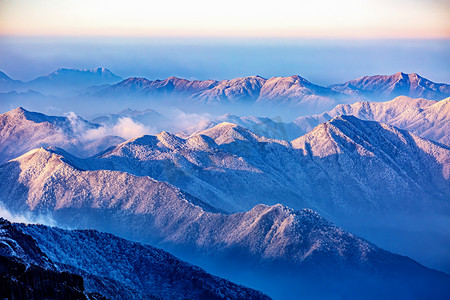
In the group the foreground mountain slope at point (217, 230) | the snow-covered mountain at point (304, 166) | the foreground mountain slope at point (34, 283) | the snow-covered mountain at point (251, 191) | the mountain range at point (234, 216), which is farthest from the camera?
the snow-covered mountain at point (304, 166)

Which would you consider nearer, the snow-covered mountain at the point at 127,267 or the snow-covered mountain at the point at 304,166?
the snow-covered mountain at the point at 127,267

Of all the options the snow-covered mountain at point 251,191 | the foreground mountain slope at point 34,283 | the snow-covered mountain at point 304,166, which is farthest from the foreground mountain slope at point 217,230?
the foreground mountain slope at point 34,283

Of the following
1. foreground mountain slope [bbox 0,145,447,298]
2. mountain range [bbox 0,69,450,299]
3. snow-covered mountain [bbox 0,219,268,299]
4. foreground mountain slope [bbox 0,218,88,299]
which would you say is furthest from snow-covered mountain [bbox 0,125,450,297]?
foreground mountain slope [bbox 0,218,88,299]

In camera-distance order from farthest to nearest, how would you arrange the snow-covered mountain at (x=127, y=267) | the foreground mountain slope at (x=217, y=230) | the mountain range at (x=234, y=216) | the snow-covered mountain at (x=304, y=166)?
1. the snow-covered mountain at (x=304, y=166)
2. the foreground mountain slope at (x=217, y=230)
3. the mountain range at (x=234, y=216)
4. the snow-covered mountain at (x=127, y=267)

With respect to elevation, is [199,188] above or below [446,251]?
below

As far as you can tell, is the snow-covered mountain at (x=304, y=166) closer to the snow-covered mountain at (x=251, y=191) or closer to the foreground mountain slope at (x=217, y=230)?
the snow-covered mountain at (x=251, y=191)

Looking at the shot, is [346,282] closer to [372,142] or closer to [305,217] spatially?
[305,217]

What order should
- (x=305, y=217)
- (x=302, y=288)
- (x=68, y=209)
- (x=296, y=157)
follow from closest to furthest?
(x=302, y=288) < (x=305, y=217) < (x=68, y=209) < (x=296, y=157)

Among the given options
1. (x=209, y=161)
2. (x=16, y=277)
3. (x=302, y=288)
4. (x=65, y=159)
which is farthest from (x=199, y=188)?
(x=16, y=277)
